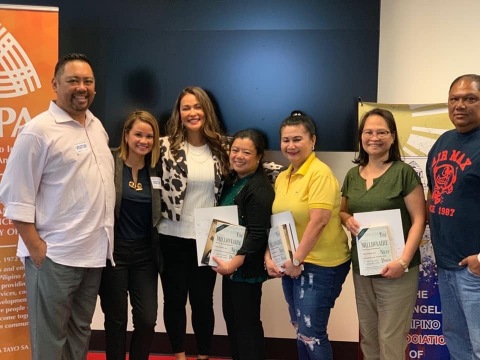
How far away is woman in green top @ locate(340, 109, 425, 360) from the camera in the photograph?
7.57 ft

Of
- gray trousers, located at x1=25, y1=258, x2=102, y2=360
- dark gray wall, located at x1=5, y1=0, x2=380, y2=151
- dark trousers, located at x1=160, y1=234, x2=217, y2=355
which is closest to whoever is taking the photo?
gray trousers, located at x1=25, y1=258, x2=102, y2=360

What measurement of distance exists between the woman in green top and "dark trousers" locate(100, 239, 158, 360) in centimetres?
112

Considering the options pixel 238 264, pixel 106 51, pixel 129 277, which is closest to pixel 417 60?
pixel 238 264

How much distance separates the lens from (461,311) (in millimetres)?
2221

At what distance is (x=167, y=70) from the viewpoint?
10.7 feet

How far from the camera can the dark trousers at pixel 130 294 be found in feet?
8.38

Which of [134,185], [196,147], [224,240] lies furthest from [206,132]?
[224,240]

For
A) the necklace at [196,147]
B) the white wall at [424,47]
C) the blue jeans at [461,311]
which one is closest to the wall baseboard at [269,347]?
the blue jeans at [461,311]

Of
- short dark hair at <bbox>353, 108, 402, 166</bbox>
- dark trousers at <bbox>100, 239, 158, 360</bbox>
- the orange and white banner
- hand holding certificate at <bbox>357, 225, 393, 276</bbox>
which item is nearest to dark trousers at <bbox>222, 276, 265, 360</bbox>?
dark trousers at <bbox>100, 239, 158, 360</bbox>

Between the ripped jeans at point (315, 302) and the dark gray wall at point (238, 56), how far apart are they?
3.44 feet

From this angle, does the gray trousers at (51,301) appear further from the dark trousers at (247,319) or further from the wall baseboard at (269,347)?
the wall baseboard at (269,347)

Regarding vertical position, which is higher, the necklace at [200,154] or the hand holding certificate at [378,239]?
the necklace at [200,154]

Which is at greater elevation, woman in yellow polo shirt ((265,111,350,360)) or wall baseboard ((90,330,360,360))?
woman in yellow polo shirt ((265,111,350,360))

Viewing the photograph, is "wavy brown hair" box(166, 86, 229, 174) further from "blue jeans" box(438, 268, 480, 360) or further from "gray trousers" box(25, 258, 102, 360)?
"blue jeans" box(438, 268, 480, 360)
